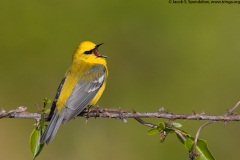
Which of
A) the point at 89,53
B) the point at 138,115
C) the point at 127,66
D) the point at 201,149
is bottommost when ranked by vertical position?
the point at 201,149

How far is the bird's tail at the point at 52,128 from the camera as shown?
13.7 feet

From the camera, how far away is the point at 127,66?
8594 mm

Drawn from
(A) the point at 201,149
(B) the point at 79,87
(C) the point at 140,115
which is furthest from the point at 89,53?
(A) the point at 201,149

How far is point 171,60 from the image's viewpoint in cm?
888

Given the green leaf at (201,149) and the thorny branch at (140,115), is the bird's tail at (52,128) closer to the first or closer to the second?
the thorny branch at (140,115)

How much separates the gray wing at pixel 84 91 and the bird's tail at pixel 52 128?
0.06 meters

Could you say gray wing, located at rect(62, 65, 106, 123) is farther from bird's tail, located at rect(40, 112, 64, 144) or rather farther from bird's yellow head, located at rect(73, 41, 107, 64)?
bird's yellow head, located at rect(73, 41, 107, 64)

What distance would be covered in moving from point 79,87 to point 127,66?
330 centimetres

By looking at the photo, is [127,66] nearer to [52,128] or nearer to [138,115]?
[52,128]

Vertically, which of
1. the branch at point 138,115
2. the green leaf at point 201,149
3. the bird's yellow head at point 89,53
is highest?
the bird's yellow head at point 89,53

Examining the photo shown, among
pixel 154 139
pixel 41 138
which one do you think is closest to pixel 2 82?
→ pixel 154 139

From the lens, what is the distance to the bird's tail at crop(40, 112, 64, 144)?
4.16 meters

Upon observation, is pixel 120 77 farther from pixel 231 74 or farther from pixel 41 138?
pixel 41 138

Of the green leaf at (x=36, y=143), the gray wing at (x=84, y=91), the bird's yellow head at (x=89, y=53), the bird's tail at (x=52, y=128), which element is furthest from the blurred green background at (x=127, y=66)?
the green leaf at (x=36, y=143)
